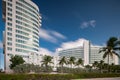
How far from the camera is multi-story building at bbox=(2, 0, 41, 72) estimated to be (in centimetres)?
10198

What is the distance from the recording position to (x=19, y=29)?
108 metres

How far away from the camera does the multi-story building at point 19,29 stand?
102 m

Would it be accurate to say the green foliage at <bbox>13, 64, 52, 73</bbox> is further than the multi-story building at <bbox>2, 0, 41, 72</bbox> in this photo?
No

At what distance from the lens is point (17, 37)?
→ 10581 cm

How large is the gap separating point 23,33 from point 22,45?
7.48 meters

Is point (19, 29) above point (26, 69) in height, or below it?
above

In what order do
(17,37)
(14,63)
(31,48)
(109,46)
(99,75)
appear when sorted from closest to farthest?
(99,75)
(109,46)
(14,63)
(17,37)
(31,48)

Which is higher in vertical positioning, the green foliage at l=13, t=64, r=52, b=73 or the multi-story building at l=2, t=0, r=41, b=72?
the multi-story building at l=2, t=0, r=41, b=72

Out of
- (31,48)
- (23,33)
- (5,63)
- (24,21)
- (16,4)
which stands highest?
(16,4)

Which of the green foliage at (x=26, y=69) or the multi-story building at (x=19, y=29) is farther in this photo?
the multi-story building at (x=19, y=29)

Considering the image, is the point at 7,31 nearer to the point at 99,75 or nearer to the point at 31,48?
the point at 31,48

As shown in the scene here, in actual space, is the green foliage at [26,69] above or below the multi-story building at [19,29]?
below

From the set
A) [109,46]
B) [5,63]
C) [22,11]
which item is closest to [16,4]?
[22,11]

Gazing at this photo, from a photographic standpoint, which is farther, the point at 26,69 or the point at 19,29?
the point at 19,29
